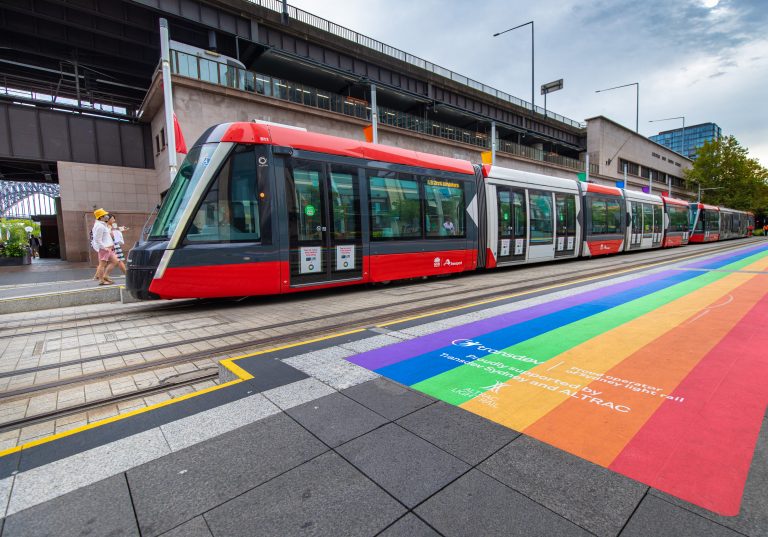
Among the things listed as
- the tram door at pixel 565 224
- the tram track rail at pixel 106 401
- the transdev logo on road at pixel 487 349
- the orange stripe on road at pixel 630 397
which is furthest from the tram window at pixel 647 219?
the tram track rail at pixel 106 401

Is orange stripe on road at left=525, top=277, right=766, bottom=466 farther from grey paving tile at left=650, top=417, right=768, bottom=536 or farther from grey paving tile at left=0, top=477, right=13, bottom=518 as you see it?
grey paving tile at left=0, top=477, right=13, bottom=518

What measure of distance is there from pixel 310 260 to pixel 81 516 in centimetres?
636

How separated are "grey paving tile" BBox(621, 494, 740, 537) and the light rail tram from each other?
684 cm

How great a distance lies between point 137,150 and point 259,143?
71.5ft

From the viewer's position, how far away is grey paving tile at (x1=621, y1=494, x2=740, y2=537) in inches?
68.0

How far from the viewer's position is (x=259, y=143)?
7391mm

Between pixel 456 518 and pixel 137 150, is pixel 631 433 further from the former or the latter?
pixel 137 150

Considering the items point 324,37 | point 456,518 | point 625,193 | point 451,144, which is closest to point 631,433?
point 456,518

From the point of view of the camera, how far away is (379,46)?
28.4m

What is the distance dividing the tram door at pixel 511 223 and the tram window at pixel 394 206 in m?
3.75

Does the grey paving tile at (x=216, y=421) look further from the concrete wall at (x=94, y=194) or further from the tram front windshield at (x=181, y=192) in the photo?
the concrete wall at (x=94, y=194)

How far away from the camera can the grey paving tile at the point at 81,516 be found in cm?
186

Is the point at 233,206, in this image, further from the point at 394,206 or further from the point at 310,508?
the point at 310,508

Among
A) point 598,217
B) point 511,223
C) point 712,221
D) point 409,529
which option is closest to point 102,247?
point 409,529
